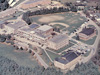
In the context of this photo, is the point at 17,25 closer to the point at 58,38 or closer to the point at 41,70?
the point at 58,38

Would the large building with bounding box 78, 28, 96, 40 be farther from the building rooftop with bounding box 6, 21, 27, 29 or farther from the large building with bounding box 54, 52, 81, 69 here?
the building rooftop with bounding box 6, 21, 27, 29

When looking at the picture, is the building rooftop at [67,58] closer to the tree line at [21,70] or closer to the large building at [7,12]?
the tree line at [21,70]

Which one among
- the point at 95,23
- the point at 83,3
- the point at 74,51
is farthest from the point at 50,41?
the point at 83,3

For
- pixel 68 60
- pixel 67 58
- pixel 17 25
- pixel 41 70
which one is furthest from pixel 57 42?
pixel 17 25

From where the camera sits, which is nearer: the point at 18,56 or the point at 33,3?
the point at 18,56

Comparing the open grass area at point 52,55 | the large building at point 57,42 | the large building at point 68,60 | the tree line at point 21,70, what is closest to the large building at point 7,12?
the large building at point 57,42

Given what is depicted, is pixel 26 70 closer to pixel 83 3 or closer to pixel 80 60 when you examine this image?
pixel 80 60
